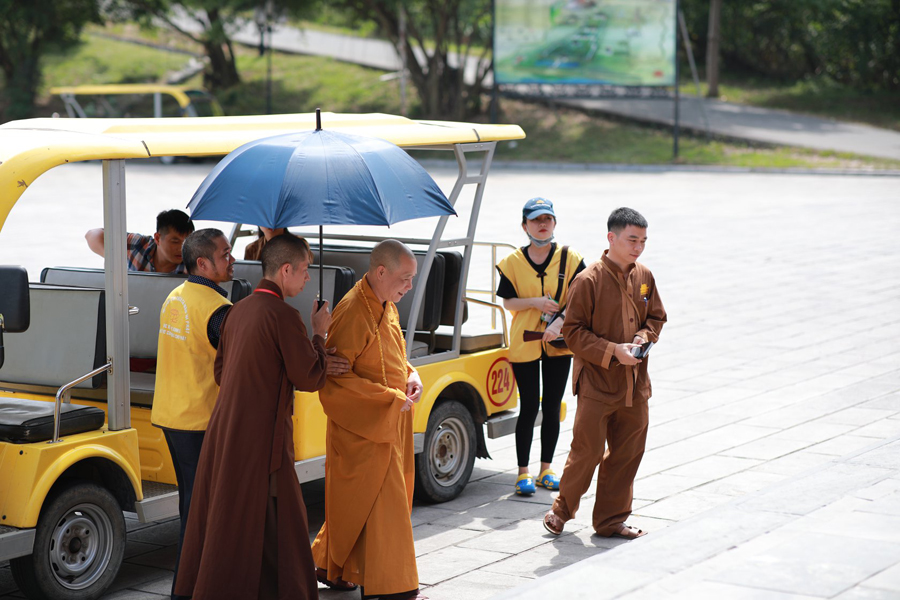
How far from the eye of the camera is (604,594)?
171 inches

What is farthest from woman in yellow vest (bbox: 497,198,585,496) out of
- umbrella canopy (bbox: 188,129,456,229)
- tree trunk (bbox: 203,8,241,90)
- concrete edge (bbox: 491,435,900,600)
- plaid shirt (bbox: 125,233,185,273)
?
tree trunk (bbox: 203,8,241,90)

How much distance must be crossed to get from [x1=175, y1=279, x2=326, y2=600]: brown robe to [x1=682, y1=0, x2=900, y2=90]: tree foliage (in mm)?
33003

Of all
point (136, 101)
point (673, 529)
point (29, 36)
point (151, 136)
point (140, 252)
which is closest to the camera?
point (151, 136)

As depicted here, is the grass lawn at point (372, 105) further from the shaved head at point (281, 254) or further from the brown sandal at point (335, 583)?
the shaved head at point (281, 254)

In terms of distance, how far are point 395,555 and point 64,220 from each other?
15.8m

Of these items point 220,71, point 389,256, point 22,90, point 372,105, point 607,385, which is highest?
point 220,71

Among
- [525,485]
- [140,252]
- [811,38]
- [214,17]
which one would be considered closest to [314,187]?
[140,252]

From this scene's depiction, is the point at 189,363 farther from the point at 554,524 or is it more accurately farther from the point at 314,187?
the point at 554,524

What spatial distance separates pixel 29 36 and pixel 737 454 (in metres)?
36.9

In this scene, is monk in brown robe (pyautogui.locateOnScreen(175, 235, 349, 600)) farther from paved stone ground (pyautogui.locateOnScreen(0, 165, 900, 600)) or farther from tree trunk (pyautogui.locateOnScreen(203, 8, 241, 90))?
tree trunk (pyautogui.locateOnScreen(203, 8, 241, 90))

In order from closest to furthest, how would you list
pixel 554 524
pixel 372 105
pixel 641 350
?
pixel 641 350
pixel 554 524
pixel 372 105

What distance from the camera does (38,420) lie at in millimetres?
4793

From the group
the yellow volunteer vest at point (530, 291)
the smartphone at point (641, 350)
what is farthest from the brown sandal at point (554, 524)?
the yellow volunteer vest at point (530, 291)

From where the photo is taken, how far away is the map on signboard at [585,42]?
28453 millimetres
